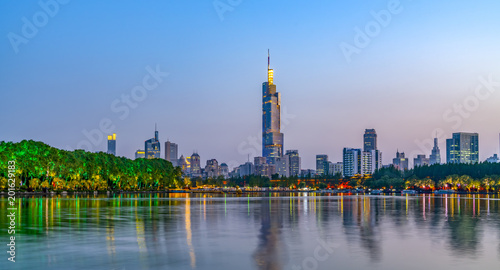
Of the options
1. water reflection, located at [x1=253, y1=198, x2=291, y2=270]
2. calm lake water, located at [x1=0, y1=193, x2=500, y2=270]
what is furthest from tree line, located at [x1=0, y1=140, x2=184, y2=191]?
water reflection, located at [x1=253, y1=198, x2=291, y2=270]

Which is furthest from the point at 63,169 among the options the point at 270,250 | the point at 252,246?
the point at 270,250

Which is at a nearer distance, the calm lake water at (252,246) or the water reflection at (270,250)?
the water reflection at (270,250)

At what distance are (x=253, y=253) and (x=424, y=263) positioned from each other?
7.22 m

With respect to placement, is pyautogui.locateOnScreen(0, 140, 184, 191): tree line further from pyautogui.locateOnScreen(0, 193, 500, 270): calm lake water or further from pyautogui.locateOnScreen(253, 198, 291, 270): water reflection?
pyautogui.locateOnScreen(253, 198, 291, 270): water reflection

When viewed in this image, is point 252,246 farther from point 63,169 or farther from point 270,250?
point 63,169

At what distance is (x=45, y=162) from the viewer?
12419cm

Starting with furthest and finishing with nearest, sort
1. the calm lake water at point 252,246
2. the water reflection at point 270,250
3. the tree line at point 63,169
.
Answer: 1. the tree line at point 63,169
2. the calm lake water at point 252,246
3. the water reflection at point 270,250

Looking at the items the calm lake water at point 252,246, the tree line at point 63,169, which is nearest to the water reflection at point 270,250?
the calm lake water at point 252,246

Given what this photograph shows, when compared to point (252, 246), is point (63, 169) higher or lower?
higher

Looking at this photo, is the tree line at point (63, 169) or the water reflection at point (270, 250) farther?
the tree line at point (63, 169)

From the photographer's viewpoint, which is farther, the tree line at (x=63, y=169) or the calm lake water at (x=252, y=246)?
the tree line at (x=63, y=169)

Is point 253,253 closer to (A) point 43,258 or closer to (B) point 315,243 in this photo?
(B) point 315,243

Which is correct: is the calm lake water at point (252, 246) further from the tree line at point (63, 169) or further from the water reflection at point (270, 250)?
the tree line at point (63, 169)

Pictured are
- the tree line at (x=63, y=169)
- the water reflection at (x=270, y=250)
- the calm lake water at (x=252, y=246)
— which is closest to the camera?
the water reflection at (x=270, y=250)
